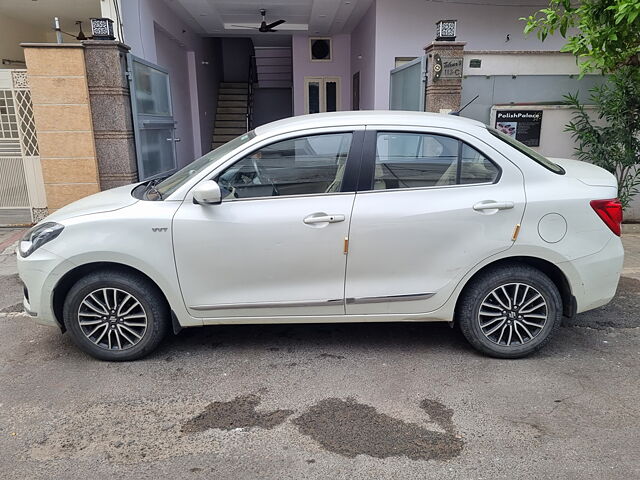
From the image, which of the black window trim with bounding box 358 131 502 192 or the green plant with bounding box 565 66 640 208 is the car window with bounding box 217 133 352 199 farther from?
the green plant with bounding box 565 66 640 208

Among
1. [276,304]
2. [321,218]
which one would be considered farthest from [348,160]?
[276,304]

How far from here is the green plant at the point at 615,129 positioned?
677cm

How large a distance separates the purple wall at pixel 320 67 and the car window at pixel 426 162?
11.7m

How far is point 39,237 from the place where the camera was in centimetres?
354

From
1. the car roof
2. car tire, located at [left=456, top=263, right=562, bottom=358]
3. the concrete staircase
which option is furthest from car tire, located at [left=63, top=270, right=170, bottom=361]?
the concrete staircase

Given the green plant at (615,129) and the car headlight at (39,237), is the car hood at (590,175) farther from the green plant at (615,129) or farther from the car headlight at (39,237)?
the car headlight at (39,237)

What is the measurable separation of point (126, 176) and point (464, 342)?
211 inches

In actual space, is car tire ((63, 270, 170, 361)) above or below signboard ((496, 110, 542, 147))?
below

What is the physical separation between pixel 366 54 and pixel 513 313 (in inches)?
379

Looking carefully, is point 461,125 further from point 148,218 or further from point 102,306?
point 102,306

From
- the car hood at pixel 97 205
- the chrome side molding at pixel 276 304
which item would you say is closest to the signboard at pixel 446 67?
the chrome side molding at pixel 276 304

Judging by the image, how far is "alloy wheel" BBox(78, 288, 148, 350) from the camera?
3574 millimetres

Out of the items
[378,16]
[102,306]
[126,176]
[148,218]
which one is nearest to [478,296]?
[148,218]

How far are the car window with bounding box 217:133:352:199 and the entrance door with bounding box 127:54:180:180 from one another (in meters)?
3.37
